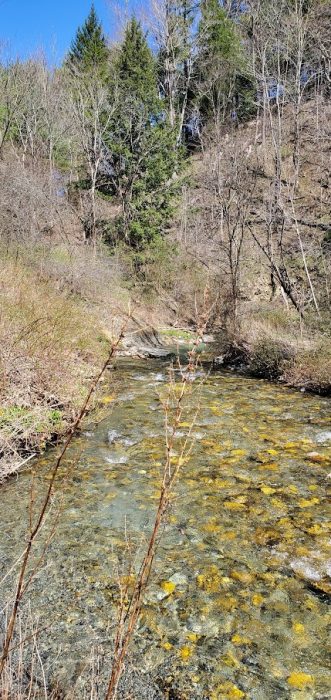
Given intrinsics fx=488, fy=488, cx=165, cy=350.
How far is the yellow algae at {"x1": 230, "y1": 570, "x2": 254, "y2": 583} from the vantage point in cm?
371

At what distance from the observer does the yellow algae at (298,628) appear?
3203 mm

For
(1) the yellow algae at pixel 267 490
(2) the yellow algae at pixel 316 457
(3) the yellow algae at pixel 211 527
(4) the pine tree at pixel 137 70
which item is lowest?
(2) the yellow algae at pixel 316 457

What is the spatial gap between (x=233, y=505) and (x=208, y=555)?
2.90 feet

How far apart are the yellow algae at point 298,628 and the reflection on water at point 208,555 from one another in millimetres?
10

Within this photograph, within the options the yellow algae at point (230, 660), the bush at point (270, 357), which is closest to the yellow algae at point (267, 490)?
the yellow algae at point (230, 660)

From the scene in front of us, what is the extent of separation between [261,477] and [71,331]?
4597 millimetres

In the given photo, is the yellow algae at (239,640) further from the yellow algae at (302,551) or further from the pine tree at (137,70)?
the pine tree at (137,70)

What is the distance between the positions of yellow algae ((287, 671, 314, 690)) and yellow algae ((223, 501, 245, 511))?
190 cm

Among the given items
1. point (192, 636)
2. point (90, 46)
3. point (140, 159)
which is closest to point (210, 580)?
point (192, 636)

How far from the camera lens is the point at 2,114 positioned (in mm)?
23984

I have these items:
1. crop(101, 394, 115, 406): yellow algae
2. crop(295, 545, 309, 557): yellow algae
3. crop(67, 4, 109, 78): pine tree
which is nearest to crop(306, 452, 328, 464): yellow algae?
crop(295, 545, 309, 557): yellow algae

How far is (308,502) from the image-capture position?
487 centimetres

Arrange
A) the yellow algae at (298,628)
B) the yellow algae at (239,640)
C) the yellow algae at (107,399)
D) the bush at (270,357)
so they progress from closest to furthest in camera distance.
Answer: the yellow algae at (239,640)
the yellow algae at (298,628)
the yellow algae at (107,399)
the bush at (270,357)

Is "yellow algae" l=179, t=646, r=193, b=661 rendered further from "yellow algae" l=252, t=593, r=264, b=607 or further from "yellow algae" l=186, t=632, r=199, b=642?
"yellow algae" l=252, t=593, r=264, b=607
